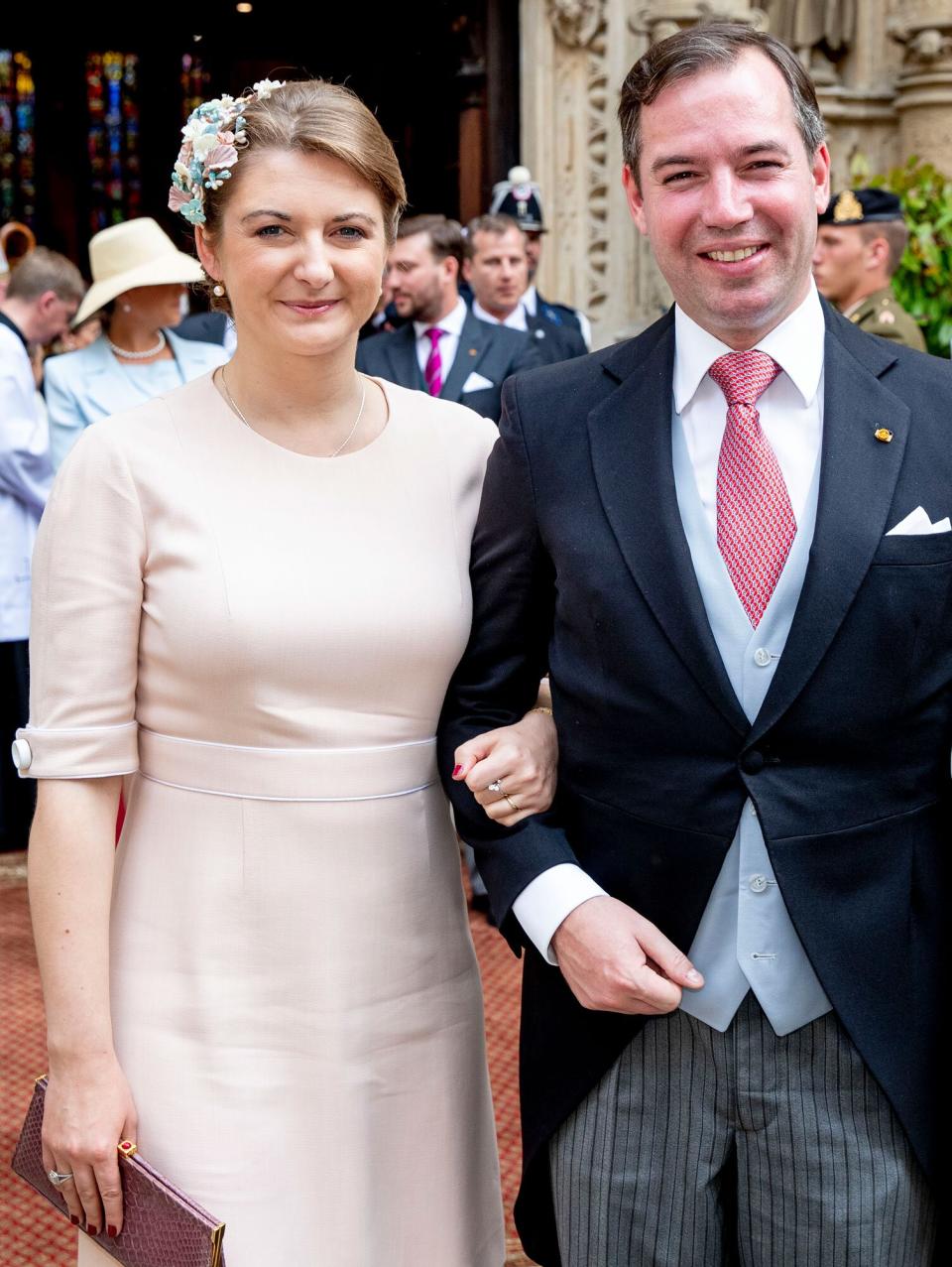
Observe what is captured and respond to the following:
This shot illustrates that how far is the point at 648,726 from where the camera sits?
1.66 meters

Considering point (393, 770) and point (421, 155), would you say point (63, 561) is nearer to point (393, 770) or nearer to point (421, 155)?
point (393, 770)

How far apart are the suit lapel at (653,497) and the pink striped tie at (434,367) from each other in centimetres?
334

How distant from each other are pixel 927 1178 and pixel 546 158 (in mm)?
6329

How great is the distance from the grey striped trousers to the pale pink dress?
320mm

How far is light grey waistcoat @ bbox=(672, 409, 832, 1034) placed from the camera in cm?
162

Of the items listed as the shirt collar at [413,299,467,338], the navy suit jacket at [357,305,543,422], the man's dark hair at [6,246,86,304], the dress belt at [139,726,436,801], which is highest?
the dress belt at [139,726,436,801]

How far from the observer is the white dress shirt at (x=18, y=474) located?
4.86 m

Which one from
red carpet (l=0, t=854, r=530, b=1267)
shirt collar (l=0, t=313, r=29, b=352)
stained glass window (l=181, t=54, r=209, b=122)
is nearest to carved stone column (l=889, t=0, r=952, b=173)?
shirt collar (l=0, t=313, r=29, b=352)

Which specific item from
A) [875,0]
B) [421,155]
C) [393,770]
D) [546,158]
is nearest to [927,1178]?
[393,770]

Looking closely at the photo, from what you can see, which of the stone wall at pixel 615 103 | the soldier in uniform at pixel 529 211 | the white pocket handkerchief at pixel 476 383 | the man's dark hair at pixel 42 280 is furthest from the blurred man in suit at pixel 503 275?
the man's dark hair at pixel 42 280

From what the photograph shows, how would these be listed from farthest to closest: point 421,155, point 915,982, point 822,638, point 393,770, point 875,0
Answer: point 421,155 < point 875,0 < point 393,770 < point 915,982 < point 822,638

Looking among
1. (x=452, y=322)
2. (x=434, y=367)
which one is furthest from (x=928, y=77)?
(x=434, y=367)

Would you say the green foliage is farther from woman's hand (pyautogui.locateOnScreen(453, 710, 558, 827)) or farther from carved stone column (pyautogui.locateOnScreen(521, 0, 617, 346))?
woman's hand (pyautogui.locateOnScreen(453, 710, 558, 827))

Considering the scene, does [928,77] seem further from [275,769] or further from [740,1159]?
[740,1159]
